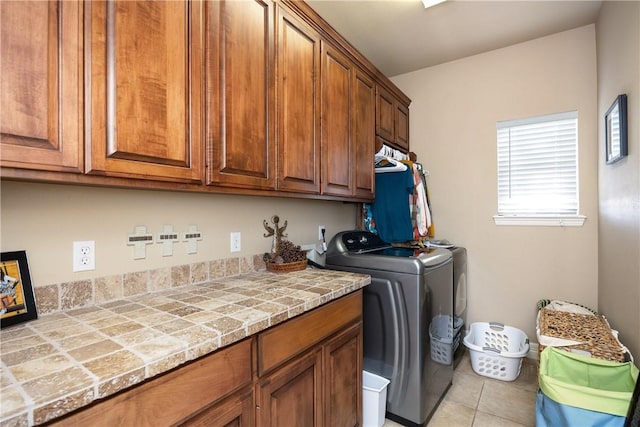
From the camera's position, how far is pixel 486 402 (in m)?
2.12

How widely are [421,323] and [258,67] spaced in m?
1.62

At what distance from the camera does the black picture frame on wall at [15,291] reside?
0.97 m

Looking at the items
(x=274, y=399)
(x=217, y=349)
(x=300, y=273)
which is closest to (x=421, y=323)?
(x=300, y=273)

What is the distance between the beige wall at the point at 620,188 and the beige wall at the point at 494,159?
15cm

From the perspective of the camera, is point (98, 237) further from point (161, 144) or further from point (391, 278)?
point (391, 278)

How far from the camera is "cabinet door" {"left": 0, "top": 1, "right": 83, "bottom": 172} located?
30.7 inches

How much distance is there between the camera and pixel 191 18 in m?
1.18

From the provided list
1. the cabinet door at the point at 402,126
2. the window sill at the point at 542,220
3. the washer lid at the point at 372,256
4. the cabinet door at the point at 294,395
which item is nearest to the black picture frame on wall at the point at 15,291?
the cabinet door at the point at 294,395

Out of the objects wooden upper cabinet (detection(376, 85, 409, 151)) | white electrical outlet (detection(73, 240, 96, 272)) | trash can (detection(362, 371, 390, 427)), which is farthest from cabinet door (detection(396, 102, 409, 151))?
white electrical outlet (detection(73, 240, 96, 272))

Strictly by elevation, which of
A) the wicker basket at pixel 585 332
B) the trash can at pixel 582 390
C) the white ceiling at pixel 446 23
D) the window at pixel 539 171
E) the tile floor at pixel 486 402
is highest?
the white ceiling at pixel 446 23

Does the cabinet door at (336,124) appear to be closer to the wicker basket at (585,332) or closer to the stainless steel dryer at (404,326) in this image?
the stainless steel dryer at (404,326)

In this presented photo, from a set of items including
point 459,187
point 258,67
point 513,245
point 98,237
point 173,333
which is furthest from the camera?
point 459,187

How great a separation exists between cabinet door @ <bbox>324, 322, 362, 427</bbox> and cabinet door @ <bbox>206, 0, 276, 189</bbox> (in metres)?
0.85

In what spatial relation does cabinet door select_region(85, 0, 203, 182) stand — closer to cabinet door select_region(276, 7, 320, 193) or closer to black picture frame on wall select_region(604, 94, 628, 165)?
cabinet door select_region(276, 7, 320, 193)
